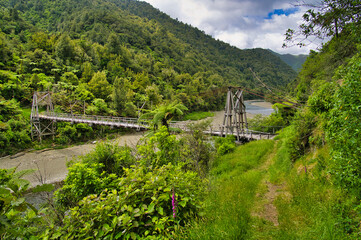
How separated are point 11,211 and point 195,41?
158059mm

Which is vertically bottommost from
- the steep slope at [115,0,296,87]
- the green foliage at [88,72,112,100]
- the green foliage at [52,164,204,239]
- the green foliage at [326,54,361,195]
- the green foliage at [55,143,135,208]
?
the green foliage at [55,143,135,208]

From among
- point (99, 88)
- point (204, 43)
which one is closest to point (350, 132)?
point (99, 88)

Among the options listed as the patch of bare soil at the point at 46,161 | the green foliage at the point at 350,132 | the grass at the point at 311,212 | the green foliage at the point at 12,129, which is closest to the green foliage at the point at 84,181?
the grass at the point at 311,212

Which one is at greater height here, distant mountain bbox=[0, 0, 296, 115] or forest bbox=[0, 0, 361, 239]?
distant mountain bbox=[0, 0, 296, 115]

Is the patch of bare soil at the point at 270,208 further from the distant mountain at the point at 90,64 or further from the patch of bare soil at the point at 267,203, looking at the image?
the distant mountain at the point at 90,64

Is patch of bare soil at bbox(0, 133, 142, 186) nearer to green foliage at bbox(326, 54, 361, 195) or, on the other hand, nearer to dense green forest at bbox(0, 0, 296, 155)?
dense green forest at bbox(0, 0, 296, 155)

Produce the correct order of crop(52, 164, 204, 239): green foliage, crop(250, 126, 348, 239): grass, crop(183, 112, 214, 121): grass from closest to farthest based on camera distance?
crop(52, 164, 204, 239): green foliage < crop(250, 126, 348, 239): grass < crop(183, 112, 214, 121): grass

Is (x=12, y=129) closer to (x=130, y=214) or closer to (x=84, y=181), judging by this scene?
(x=84, y=181)

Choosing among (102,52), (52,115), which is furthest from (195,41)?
(52,115)

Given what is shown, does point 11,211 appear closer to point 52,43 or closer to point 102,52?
point 52,43

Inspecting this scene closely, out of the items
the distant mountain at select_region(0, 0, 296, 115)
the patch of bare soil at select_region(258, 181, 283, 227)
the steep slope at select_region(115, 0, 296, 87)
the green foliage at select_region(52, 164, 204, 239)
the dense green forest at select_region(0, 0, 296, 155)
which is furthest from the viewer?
the steep slope at select_region(115, 0, 296, 87)

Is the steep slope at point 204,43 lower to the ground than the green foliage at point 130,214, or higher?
higher

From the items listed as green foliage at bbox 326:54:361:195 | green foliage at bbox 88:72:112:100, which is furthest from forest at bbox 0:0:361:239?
green foliage at bbox 88:72:112:100

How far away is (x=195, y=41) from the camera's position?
144000 mm
